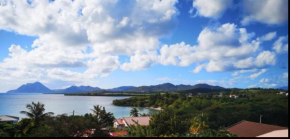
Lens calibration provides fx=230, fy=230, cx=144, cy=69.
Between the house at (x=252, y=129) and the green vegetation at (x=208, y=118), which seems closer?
the green vegetation at (x=208, y=118)

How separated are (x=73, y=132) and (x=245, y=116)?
2861 cm

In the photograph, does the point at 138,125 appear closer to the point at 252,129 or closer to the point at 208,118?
the point at 252,129

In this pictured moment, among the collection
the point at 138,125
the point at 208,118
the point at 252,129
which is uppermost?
the point at 138,125

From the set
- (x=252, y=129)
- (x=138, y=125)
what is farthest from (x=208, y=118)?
(x=138, y=125)

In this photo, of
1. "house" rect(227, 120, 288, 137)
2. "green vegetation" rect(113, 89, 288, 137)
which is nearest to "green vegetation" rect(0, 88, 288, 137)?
"green vegetation" rect(113, 89, 288, 137)

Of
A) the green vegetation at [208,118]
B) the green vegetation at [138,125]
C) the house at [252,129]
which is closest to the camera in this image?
the green vegetation at [138,125]

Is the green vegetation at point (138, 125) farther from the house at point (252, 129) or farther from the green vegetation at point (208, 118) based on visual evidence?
the house at point (252, 129)

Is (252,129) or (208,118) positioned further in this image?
(208,118)

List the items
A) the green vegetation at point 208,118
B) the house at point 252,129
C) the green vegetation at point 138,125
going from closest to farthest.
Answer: the green vegetation at point 138,125, the green vegetation at point 208,118, the house at point 252,129

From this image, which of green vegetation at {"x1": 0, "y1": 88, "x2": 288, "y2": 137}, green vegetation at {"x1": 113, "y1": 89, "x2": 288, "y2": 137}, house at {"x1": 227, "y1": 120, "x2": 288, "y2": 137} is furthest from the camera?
house at {"x1": 227, "y1": 120, "x2": 288, "y2": 137}

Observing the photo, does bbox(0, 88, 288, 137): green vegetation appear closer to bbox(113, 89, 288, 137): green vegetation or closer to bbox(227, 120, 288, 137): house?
bbox(113, 89, 288, 137): green vegetation

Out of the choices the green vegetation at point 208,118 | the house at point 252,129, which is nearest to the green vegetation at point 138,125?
the green vegetation at point 208,118

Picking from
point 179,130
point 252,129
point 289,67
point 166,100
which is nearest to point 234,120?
point 252,129

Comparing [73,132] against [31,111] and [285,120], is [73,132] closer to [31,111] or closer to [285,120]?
[31,111]
